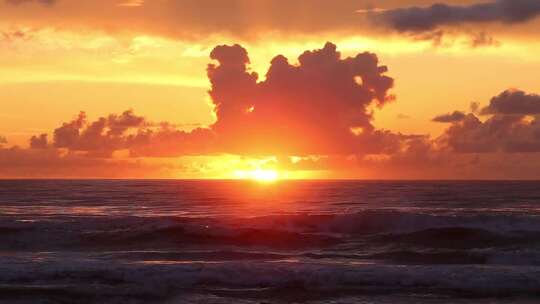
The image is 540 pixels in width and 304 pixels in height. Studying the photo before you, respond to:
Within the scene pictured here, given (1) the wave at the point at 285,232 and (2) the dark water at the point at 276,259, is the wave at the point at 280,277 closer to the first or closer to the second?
(2) the dark water at the point at 276,259

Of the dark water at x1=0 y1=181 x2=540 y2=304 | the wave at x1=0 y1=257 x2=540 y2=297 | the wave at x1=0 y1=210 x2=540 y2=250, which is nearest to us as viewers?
the dark water at x1=0 y1=181 x2=540 y2=304

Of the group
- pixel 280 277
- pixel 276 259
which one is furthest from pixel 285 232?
pixel 280 277

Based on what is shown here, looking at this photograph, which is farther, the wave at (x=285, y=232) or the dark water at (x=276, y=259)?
the wave at (x=285, y=232)

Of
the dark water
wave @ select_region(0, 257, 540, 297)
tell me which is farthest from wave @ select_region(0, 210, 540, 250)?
wave @ select_region(0, 257, 540, 297)

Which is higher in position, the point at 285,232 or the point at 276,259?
the point at 285,232

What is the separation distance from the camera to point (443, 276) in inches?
1014

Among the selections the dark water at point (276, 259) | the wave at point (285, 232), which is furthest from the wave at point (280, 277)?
the wave at point (285, 232)

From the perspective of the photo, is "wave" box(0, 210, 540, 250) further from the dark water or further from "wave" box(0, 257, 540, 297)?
"wave" box(0, 257, 540, 297)

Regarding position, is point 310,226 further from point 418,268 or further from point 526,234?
point 418,268

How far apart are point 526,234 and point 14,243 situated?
32010 mm

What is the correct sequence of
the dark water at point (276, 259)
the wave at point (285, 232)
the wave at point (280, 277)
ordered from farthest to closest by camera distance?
the wave at point (285, 232), the wave at point (280, 277), the dark water at point (276, 259)

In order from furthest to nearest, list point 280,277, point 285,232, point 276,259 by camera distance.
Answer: point 285,232 < point 276,259 < point 280,277

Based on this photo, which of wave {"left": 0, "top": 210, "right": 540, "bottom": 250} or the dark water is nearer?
the dark water

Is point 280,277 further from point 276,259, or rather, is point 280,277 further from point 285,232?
point 285,232
